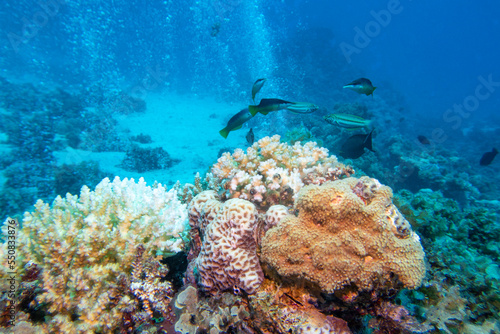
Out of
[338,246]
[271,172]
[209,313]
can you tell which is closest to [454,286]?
[338,246]

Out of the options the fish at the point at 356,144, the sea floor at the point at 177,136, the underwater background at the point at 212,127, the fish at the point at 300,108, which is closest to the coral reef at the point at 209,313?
the underwater background at the point at 212,127

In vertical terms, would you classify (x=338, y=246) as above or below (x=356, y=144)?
below

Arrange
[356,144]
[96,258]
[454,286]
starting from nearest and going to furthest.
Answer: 1. [96,258]
2. [454,286]
3. [356,144]

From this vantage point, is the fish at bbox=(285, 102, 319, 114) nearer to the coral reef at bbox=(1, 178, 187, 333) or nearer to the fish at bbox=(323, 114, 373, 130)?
the fish at bbox=(323, 114, 373, 130)

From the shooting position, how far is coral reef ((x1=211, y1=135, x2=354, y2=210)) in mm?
2924

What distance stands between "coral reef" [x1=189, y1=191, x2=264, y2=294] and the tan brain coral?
18 cm

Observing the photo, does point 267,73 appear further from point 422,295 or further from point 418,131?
point 422,295

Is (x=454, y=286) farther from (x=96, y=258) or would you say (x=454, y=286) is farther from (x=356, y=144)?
(x=96, y=258)

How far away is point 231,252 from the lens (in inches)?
83.1

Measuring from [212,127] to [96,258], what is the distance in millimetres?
19208

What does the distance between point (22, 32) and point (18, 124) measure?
35684 mm

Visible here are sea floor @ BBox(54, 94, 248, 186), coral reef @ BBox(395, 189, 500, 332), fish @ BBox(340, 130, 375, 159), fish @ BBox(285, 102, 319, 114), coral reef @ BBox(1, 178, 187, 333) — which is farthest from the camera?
sea floor @ BBox(54, 94, 248, 186)

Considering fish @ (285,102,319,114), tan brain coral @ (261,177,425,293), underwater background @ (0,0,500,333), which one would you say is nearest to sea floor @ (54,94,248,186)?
underwater background @ (0,0,500,333)

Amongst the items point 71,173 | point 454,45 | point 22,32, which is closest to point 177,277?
point 71,173
